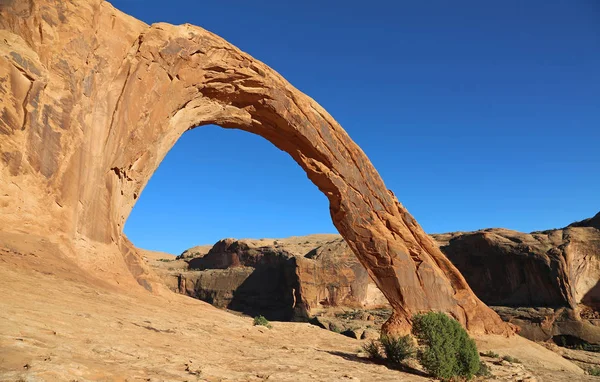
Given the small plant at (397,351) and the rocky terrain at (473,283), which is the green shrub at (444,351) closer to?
the small plant at (397,351)

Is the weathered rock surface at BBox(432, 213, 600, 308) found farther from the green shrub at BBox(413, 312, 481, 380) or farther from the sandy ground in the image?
the green shrub at BBox(413, 312, 481, 380)

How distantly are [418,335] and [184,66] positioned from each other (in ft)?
39.4

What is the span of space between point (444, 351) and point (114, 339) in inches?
300

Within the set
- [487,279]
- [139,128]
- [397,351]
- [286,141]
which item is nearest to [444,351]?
[397,351]

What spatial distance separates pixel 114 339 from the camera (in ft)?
18.5

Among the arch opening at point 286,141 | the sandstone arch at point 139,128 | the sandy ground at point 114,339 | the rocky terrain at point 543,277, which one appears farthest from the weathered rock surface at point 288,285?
the sandy ground at point 114,339

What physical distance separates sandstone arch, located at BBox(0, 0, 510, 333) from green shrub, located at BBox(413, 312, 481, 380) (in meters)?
7.26

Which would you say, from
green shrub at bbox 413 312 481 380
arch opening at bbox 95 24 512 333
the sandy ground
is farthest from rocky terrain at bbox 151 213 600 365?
the sandy ground

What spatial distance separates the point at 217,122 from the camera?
1659 cm

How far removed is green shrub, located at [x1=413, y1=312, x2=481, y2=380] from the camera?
30.0 feet

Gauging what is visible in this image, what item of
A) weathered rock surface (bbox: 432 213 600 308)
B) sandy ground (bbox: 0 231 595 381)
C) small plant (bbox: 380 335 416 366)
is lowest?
small plant (bbox: 380 335 416 366)

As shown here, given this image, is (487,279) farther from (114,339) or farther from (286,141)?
(114,339)

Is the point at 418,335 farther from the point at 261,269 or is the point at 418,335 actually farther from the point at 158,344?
the point at 261,269

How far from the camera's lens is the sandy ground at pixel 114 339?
13.1ft
